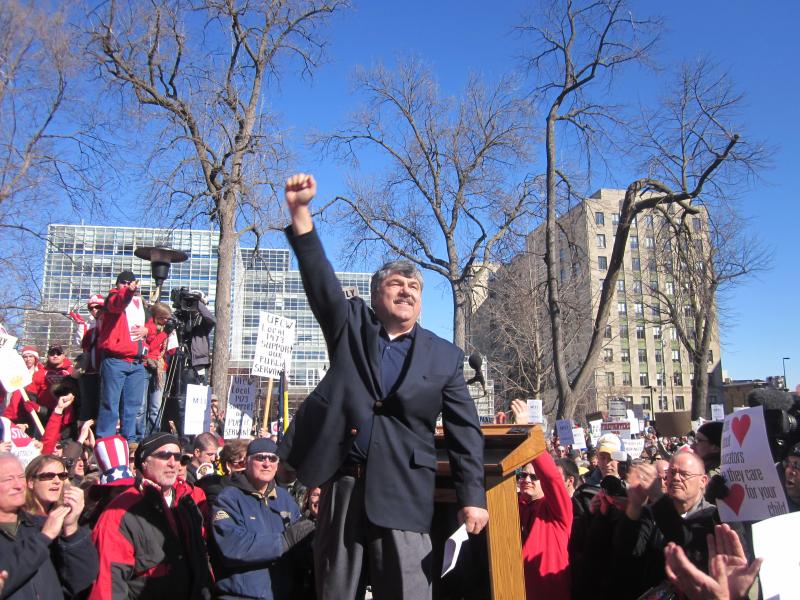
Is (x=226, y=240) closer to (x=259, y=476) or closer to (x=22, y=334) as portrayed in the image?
(x=259, y=476)

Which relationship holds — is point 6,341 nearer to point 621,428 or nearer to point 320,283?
point 320,283

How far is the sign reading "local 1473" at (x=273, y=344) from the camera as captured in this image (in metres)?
8.88

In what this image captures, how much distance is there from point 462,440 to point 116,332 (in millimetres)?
6103

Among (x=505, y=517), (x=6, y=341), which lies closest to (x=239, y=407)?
(x=6, y=341)

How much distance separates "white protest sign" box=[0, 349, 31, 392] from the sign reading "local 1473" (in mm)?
2558

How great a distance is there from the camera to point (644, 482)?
13.5ft

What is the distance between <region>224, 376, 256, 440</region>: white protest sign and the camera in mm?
8969

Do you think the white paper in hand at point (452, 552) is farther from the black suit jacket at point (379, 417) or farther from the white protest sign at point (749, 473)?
the white protest sign at point (749, 473)

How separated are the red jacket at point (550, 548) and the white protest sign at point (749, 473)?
1.09 meters

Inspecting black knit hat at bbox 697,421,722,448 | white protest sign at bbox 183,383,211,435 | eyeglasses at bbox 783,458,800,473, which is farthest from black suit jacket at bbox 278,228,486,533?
white protest sign at bbox 183,383,211,435

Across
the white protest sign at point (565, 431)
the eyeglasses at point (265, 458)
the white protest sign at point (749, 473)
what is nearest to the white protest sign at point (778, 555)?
the white protest sign at point (749, 473)

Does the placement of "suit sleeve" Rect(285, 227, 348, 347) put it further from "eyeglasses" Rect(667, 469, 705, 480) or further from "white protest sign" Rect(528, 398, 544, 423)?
"white protest sign" Rect(528, 398, 544, 423)

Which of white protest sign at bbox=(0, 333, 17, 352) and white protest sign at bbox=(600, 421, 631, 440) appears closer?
white protest sign at bbox=(0, 333, 17, 352)

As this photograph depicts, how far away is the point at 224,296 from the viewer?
44.8ft
